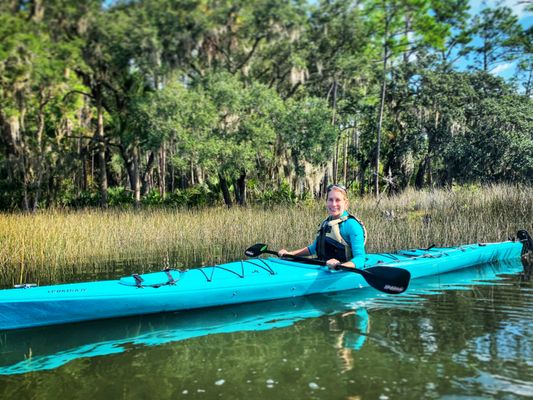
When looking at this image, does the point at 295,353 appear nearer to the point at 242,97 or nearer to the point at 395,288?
the point at 395,288

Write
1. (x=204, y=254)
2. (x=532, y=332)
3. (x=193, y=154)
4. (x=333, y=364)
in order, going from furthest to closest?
(x=193, y=154) → (x=204, y=254) → (x=532, y=332) → (x=333, y=364)

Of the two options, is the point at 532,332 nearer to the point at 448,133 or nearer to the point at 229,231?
the point at 229,231

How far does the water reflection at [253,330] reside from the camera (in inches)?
161

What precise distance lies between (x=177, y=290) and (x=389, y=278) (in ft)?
7.62

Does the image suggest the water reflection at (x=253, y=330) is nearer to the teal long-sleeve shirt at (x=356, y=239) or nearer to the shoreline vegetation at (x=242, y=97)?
the teal long-sleeve shirt at (x=356, y=239)

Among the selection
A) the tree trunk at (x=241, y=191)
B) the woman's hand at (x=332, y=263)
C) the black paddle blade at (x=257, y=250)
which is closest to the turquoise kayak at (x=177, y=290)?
the woman's hand at (x=332, y=263)

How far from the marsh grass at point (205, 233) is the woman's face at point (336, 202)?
309cm

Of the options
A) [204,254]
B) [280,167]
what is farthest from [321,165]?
[204,254]

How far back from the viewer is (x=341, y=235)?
590 centimetres

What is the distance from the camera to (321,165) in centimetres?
1828

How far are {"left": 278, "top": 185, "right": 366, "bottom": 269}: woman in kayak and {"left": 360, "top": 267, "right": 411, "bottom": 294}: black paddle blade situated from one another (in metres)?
0.25

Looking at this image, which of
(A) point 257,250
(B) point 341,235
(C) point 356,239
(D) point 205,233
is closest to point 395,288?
(C) point 356,239

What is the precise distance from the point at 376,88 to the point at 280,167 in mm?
6498

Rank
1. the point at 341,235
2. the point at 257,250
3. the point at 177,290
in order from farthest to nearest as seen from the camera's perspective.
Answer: the point at 257,250 < the point at 341,235 < the point at 177,290
